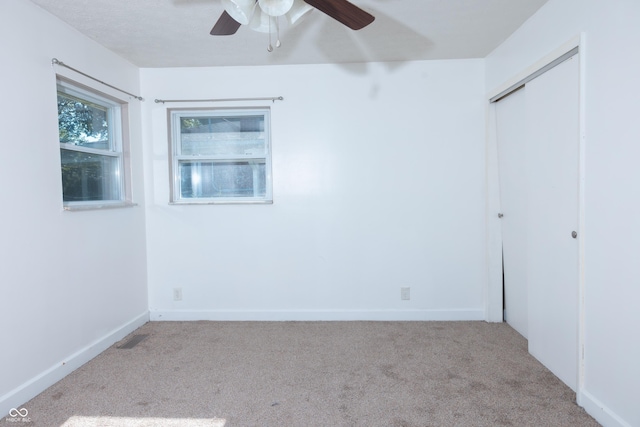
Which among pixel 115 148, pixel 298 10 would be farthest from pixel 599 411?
pixel 115 148

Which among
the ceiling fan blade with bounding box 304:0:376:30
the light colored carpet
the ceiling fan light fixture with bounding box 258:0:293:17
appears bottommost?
the light colored carpet

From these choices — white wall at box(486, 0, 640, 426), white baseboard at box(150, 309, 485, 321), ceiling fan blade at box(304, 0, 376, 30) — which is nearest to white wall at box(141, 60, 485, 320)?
white baseboard at box(150, 309, 485, 321)

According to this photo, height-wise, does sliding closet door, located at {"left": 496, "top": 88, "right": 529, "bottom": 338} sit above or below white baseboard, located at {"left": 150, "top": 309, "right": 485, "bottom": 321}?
above

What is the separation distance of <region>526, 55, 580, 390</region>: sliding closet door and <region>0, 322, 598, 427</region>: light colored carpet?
23 centimetres

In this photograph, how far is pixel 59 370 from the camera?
7.34ft

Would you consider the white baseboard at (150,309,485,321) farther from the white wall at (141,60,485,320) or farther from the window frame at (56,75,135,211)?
the window frame at (56,75,135,211)

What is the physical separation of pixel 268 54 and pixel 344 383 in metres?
2.60

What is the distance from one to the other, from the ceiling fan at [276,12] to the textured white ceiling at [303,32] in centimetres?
61

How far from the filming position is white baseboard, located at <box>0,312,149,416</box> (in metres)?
1.91

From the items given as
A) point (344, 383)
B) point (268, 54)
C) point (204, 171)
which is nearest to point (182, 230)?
point (204, 171)

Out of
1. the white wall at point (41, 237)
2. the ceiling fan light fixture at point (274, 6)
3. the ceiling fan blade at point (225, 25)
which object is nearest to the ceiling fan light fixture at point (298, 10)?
the ceiling fan light fixture at point (274, 6)

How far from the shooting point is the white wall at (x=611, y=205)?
1553 mm

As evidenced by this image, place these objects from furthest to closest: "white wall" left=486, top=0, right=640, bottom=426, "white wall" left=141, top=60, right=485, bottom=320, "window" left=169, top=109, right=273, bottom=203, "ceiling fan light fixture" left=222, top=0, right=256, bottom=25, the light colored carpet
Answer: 1. "window" left=169, top=109, right=273, bottom=203
2. "white wall" left=141, top=60, right=485, bottom=320
3. the light colored carpet
4. "white wall" left=486, top=0, right=640, bottom=426
5. "ceiling fan light fixture" left=222, top=0, right=256, bottom=25

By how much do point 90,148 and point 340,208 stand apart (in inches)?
82.3
